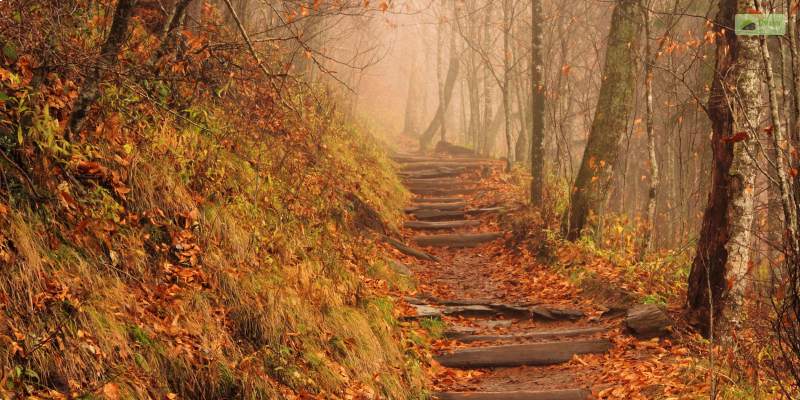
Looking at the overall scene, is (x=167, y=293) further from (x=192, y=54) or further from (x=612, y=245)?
(x=612, y=245)

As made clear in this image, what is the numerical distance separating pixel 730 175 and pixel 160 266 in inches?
213

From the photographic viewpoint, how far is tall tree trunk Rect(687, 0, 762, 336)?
20.7 feet

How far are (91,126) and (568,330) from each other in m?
5.61

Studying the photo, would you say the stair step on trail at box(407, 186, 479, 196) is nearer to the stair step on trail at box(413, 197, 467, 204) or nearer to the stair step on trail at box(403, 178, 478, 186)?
the stair step on trail at box(403, 178, 478, 186)

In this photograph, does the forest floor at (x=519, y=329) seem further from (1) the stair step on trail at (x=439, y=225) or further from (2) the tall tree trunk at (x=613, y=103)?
(2) the tall tree trunk at (x=613, y=103)

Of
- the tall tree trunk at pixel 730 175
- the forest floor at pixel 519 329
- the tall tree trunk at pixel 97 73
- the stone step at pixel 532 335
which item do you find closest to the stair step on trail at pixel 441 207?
the forest floor at pixel 519 329

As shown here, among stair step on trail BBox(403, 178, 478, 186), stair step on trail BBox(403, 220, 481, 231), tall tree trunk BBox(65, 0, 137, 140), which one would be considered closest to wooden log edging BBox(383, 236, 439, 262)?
stair step on trail BBox(403, 220, 481, 231)

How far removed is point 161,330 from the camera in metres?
4.80

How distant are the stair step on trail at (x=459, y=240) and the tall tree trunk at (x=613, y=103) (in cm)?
246

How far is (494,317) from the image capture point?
8867mm

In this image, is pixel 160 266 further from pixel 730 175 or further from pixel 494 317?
pixel 730 175

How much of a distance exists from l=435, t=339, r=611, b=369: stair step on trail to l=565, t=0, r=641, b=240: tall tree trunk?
147 inches

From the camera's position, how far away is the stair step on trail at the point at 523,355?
7.32 m

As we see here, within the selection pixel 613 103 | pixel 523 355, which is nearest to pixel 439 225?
pixel 613 103
